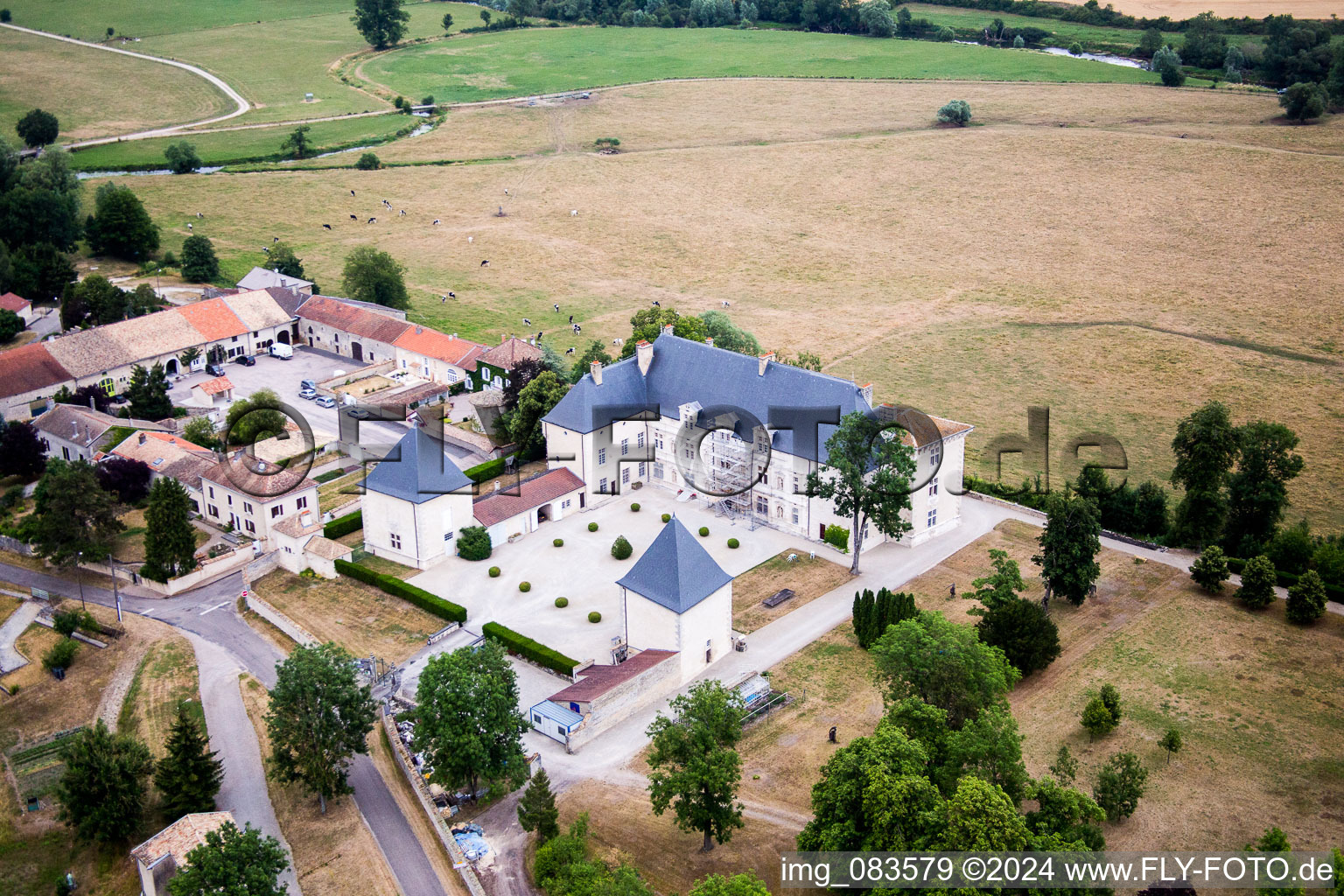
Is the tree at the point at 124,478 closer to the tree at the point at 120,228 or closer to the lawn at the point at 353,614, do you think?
the lawn at the point at 353,614

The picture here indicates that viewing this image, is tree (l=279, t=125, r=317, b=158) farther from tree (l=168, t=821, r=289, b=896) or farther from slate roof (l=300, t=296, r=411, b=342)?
tree (l=168, t=821, r=289, b=896)

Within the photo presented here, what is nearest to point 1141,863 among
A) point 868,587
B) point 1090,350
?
point 868,587

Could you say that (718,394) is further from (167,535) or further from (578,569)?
(167,535)

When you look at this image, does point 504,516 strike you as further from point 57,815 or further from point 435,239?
point 435,239

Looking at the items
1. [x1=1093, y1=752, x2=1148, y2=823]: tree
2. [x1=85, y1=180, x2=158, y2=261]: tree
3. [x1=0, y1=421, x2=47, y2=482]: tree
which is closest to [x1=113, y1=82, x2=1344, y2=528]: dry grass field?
[x1=85, y1=180, x2=158, y2=261]: tree

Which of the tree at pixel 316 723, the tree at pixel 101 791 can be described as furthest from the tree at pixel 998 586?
the tree at pixel 101 791

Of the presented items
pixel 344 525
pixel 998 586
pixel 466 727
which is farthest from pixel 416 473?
pixel 998 586
